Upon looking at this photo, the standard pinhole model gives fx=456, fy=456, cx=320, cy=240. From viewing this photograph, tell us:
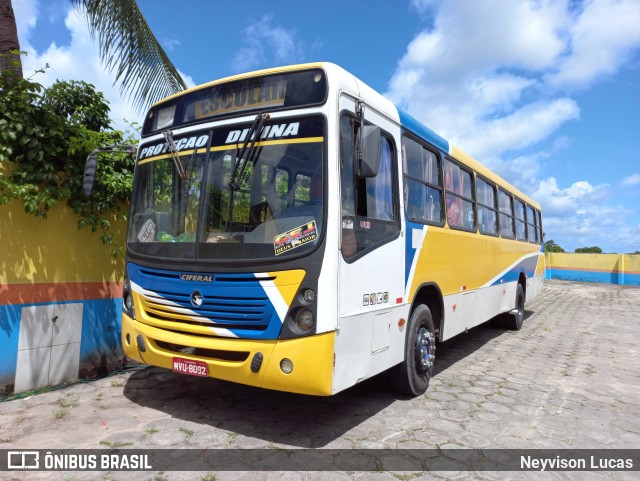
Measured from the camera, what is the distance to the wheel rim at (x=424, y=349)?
5004mm

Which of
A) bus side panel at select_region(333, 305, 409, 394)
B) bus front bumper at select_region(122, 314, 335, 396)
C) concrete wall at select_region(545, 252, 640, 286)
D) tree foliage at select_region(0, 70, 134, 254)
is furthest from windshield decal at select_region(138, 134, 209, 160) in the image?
concrete wall at select_region(545, 252, 640, 286)

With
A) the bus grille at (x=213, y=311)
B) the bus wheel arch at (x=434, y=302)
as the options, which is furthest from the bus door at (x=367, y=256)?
the bus wheel arch at (x=434, y=302)

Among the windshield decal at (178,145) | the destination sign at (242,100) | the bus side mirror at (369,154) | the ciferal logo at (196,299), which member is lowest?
the ciferal logo at (196,299)

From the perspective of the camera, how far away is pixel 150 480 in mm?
3152

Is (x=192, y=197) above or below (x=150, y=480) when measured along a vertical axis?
above

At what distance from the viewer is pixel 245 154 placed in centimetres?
381

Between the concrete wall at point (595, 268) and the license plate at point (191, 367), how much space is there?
30.0 m

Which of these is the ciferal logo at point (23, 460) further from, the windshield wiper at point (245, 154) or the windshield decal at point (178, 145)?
the windshield decal at point (178, 145)

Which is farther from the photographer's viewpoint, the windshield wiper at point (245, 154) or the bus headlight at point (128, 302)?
the bus headlight at point (128, 302)

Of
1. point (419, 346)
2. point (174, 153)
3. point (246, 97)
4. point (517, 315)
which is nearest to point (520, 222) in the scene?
point (517, 315)

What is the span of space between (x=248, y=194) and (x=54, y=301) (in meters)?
3.04

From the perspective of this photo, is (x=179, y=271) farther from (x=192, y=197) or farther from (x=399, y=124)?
(x=399, y=124)

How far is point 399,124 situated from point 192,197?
2.32m

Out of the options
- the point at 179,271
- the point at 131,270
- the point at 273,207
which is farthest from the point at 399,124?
the point at 131,270
